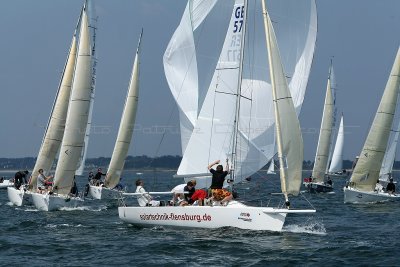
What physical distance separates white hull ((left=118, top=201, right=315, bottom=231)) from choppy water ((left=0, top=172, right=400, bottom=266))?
22 cm

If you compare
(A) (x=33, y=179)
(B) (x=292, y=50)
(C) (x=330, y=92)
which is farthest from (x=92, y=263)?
(C) (x=330, y=92)

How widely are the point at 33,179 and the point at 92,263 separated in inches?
733

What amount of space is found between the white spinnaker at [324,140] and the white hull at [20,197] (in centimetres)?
2922

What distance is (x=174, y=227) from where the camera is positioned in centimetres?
2275

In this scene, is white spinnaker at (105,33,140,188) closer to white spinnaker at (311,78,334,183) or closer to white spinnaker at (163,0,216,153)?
white spinnaker at (163,0,216,153)

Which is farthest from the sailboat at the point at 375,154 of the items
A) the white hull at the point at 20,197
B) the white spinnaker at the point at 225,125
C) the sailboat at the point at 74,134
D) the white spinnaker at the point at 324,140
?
the white spinnaker at the point at 324,140

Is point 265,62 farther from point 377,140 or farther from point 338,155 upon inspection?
point 338,155

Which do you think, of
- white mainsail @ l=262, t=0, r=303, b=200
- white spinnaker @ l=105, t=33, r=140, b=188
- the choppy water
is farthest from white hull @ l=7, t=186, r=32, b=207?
white mainsail @ l=262, t=0, r=303, b=200

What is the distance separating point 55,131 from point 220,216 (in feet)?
56.7

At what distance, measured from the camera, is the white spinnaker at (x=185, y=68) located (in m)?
28.8

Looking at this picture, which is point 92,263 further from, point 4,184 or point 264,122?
point 4,184

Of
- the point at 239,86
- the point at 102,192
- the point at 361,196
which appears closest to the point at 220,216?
the point at 239,86

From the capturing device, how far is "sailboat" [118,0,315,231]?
2114cm

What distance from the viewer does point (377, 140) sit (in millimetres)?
38312
